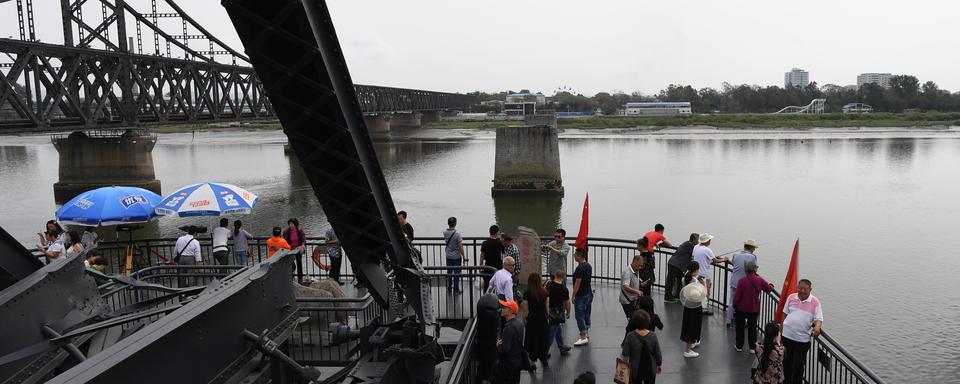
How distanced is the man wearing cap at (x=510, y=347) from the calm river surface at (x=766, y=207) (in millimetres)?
8358

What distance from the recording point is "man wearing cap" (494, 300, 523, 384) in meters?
7.50

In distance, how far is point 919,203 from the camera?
3444cm

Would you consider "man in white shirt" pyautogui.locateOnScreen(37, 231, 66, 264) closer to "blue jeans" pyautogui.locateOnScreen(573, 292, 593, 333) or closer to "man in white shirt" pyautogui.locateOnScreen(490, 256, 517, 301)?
"man in white shirt" pyautogui.locateOnScreen(490, 256, 517, 301)

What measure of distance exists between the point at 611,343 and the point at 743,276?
2024mm

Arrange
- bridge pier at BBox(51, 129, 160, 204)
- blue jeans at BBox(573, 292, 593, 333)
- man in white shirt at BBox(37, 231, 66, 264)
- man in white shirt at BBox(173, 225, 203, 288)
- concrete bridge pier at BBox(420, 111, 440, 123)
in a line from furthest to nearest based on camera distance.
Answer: concrete bridge pier at BBox(420, 111, 440, 123), bridge pier at BBox(51, 129, 160, 204), man in white shirt at BBox(173, 225, 203, 288), man in white shirt at BBox(37, 231, 66, 264), blue jeans at BBox(573, 292, 593, 333)

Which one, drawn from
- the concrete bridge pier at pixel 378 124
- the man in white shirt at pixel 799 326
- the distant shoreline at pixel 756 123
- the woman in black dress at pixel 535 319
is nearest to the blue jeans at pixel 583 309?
the woman in black dress at pixel 535 319

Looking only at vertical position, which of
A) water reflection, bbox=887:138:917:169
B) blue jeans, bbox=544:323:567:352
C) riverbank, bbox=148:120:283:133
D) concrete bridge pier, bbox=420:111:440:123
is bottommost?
water reflection, bbox=887:138:917:169

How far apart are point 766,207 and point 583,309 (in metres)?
27.1

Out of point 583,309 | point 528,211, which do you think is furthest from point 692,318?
point 528,211

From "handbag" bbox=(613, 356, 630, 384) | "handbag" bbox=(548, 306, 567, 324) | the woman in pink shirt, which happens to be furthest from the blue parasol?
the woman in pink shirt

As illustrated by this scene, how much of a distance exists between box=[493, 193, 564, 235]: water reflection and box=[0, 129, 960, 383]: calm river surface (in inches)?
9.0

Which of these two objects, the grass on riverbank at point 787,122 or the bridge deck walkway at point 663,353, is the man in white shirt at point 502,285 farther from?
the grass on riverbank at point 787,122

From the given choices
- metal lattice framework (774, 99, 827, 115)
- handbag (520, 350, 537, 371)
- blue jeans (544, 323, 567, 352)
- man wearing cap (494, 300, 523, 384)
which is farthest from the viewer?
metal lattice framework (774, 99, 827, 115)

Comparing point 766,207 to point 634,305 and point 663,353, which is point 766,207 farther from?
point 634,305
